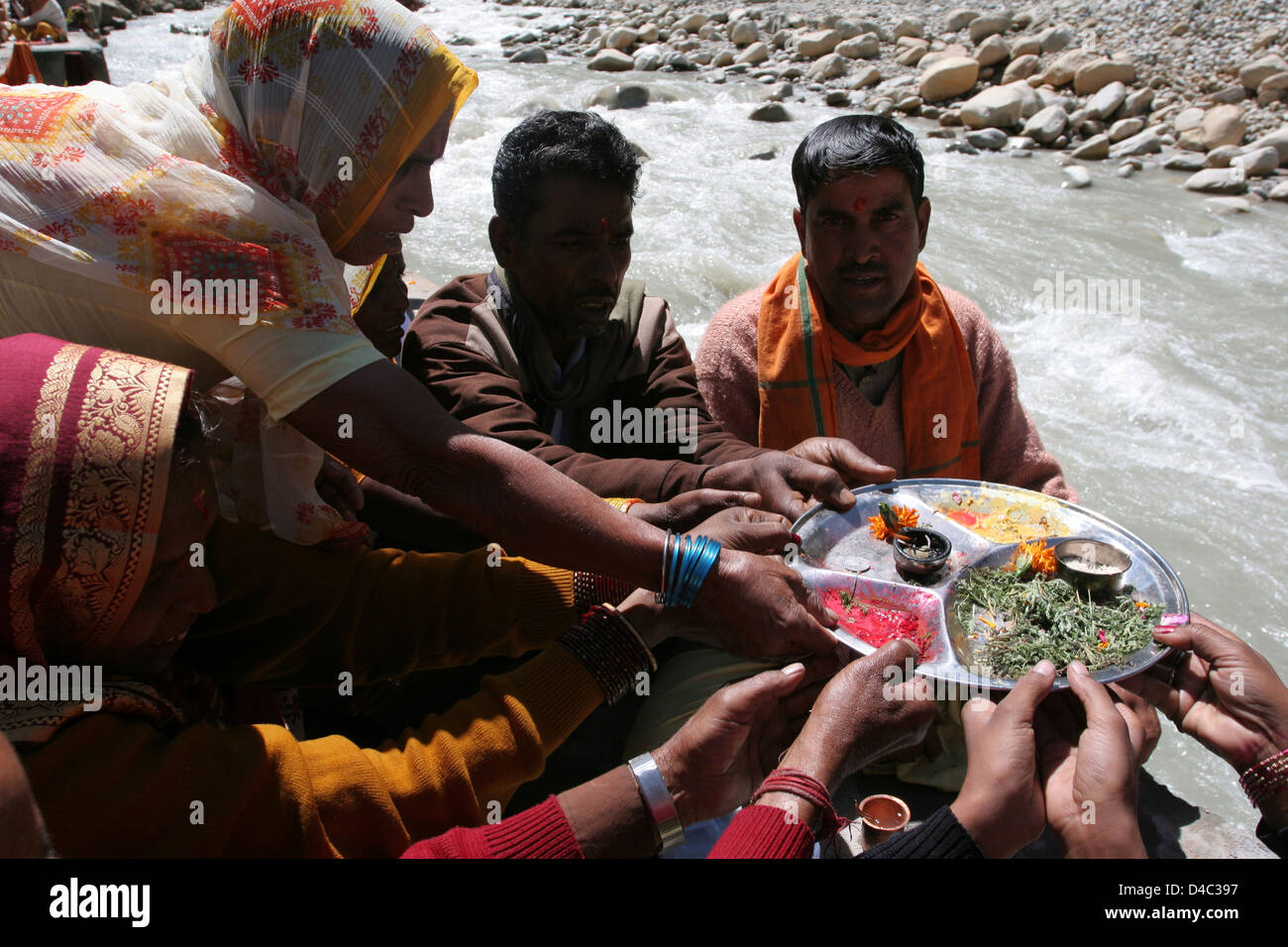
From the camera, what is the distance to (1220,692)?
2164 millimetres

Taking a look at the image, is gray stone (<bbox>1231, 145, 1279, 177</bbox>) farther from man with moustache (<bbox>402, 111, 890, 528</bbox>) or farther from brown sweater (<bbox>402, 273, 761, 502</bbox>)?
man with moustache (<bbox>402, 111, 890, 528</bbox>)

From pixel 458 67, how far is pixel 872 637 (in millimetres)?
1696

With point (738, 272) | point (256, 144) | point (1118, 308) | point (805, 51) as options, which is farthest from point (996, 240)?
point (256, 144)

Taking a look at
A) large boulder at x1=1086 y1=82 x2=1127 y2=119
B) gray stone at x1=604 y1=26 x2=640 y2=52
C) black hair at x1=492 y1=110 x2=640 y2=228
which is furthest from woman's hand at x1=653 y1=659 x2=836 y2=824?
gray stone at x1=604 y1=26 x2=640 y2=52

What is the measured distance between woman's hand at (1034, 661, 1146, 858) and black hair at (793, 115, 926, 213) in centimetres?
184

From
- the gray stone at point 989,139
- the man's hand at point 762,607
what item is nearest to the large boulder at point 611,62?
the gray stone at point 989,139

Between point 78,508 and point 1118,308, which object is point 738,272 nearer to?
point 1118,308

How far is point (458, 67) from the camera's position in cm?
226

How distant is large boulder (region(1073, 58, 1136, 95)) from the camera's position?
12023 millimetres

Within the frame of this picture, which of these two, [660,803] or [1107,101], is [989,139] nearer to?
[1107,101]

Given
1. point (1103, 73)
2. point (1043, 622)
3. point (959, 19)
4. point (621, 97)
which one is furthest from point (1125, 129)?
point (1043, 622)

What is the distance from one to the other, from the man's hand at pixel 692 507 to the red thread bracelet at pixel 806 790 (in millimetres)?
1009

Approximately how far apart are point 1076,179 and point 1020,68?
10.8 ft

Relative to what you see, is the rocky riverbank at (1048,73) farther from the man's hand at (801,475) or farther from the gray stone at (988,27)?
the man's hand at (801,475)
